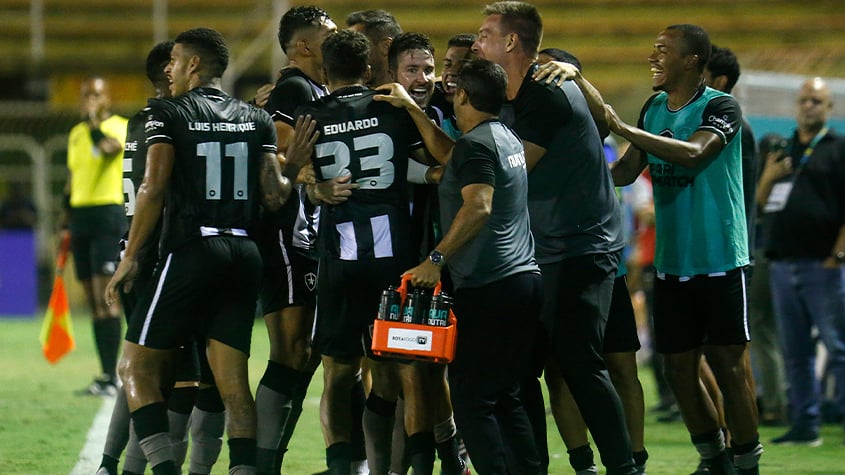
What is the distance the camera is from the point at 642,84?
20031 mm

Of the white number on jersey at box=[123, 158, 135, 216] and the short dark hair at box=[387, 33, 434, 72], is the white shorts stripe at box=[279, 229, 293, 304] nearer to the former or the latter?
the white number on jersey at box=[123, 158, 135, 216]

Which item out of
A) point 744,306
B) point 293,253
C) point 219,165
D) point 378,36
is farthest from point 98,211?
point 744,306

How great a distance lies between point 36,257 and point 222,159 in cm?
1382

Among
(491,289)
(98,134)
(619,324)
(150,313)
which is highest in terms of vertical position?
(98,134)

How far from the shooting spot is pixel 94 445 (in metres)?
7.86

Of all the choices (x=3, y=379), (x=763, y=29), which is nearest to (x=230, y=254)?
(x=3, y=379)

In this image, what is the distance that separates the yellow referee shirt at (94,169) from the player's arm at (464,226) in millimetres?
5766

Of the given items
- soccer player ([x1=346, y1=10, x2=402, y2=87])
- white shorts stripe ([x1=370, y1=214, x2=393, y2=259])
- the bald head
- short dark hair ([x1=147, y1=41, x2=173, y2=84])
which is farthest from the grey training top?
the bald head

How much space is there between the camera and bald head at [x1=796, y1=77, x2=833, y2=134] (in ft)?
28.2

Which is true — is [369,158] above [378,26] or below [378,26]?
below

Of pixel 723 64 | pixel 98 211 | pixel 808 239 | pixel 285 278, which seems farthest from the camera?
pixel 98 211

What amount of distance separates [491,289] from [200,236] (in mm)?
1297

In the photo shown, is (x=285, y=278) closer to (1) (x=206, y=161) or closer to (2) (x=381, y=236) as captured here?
(2) (x=381, y=236)

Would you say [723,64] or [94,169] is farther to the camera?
[94,169]
